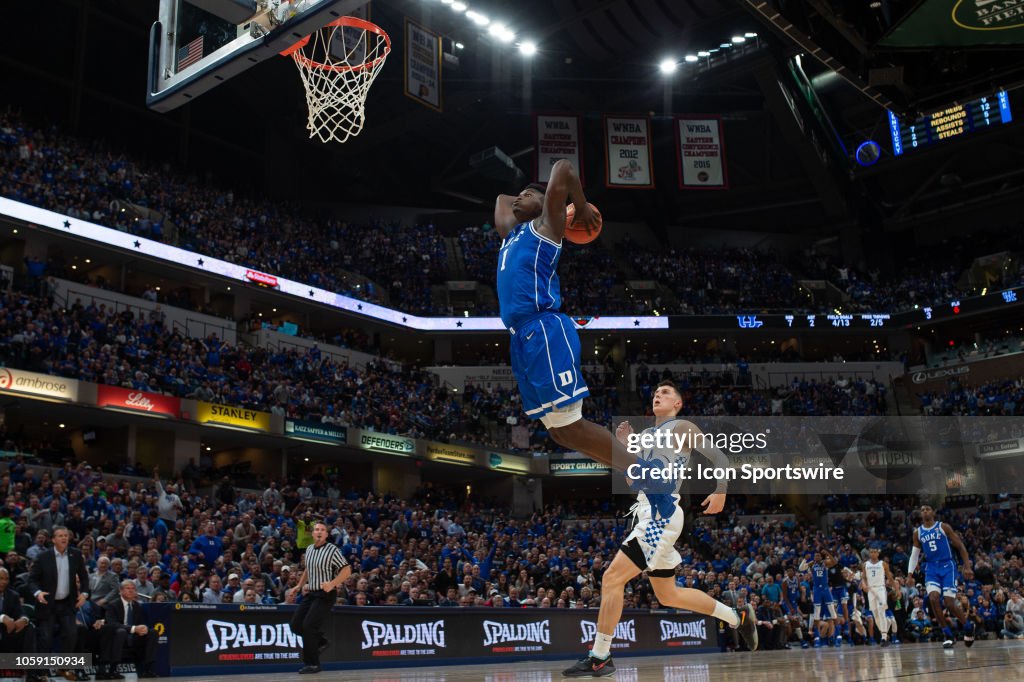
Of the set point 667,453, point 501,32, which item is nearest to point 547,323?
point 667,453

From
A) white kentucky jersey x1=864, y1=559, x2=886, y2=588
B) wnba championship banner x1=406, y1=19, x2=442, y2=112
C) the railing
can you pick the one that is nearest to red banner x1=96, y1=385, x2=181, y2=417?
the railing

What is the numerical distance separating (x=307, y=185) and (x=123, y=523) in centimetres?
3163

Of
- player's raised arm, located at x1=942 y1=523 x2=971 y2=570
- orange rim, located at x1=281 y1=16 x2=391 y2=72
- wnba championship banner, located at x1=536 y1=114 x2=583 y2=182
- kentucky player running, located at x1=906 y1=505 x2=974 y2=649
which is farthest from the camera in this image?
wnba championship banner, located at x1=536 y1=114 x2=583 y2=182

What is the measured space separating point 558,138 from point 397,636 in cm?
2688

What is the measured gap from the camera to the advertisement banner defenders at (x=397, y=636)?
38.3ft

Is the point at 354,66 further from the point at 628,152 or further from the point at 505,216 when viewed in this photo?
Result: the point at 628,152

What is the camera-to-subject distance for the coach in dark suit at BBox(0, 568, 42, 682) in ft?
31.5

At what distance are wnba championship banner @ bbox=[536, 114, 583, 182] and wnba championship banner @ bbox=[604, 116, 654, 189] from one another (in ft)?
4.78

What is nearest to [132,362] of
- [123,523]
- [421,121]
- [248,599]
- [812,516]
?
[123,523]

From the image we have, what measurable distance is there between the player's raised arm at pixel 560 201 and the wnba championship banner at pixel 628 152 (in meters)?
32.8

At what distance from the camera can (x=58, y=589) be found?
32.8ft

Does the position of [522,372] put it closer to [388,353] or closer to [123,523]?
[123,523]

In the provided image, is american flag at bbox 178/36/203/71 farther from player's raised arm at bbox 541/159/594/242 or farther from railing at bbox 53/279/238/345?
railing at bbox 53/279/238/345

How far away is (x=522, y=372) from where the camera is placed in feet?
18.8
